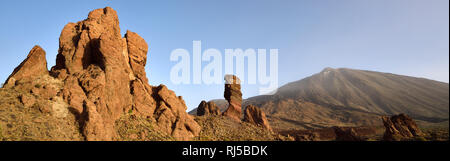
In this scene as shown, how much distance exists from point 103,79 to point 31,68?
708cm

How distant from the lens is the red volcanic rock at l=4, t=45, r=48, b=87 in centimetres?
2311

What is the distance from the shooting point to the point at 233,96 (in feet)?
163

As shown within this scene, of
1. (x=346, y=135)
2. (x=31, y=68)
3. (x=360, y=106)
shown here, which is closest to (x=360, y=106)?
(x=360, y=106)

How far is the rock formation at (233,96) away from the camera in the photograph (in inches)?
1864

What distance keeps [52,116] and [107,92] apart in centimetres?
581

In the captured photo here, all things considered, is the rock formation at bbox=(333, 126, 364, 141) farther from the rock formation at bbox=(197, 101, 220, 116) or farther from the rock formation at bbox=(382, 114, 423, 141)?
the rock formation at bbox=(197, 101, 220, 116)

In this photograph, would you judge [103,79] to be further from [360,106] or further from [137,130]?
[360,106]

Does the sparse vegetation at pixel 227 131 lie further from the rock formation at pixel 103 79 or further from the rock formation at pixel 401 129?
the rock formation at pixel 401 129

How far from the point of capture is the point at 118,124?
82.3ft

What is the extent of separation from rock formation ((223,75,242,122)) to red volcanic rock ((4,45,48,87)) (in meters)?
29.9

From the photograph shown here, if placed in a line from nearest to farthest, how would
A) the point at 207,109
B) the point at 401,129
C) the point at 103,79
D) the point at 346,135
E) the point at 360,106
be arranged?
the point at 103,79 < the point at 401,129 < the point at 346,135 < the point at 207,109 < the point at 360,106

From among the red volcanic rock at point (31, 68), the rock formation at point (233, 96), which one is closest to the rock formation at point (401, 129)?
the rock formation at point (233, 96)

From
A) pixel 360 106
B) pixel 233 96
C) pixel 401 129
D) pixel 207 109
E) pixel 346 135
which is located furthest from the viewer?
pixel 360 106
